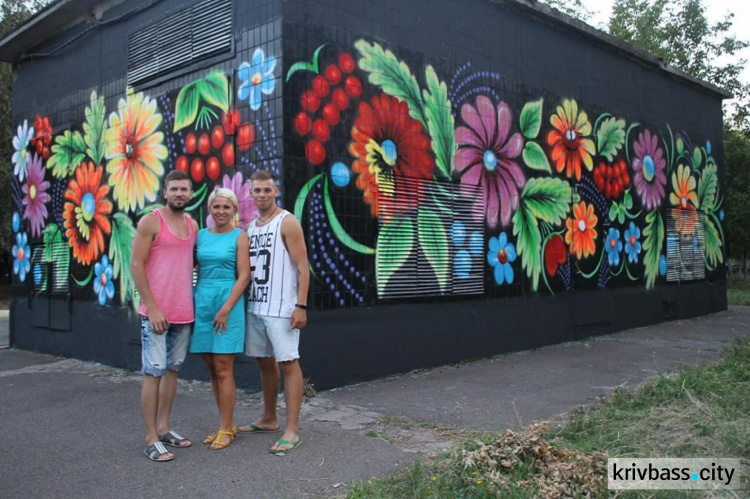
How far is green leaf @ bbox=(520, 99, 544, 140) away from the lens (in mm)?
9141

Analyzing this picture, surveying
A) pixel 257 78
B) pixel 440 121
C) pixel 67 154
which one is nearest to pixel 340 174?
pixel 257 78

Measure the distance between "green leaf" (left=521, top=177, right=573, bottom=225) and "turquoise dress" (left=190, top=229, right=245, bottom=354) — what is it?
5.38 metres

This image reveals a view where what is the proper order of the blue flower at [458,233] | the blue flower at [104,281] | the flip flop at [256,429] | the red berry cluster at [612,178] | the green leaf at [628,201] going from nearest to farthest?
the flip flop at [256,429] → the blue flower at [458,233] → the blue flower at [104,281] → the red berry cluster at [612,178] → the green leaf at [628,201]

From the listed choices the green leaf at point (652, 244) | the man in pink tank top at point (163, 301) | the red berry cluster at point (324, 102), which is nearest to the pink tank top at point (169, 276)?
the man in pink tank top at point (163, 301)

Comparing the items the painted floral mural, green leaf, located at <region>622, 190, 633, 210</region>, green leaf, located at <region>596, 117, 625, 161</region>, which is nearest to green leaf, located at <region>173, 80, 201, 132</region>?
the painted floral mural

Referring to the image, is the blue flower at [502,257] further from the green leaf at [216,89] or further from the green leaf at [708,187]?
the green leaf at [708,187]

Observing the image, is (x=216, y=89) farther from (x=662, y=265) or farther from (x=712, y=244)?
(x=712, y=244)

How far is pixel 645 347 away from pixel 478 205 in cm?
317

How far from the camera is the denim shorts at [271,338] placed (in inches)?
178

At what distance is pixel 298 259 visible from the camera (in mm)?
4562

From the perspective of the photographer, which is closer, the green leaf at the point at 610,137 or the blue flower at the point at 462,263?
the blue flower at the point at 462,263

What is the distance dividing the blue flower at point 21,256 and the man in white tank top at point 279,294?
6.42m

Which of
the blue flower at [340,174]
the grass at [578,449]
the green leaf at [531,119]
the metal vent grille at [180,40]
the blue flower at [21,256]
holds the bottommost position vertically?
the grass at [578,449]

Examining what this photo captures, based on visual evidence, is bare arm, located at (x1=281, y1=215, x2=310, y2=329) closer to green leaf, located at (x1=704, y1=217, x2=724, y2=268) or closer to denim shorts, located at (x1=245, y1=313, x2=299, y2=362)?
denim shorts, located at (x1=245, y1=313, x2=299, y2=362)
